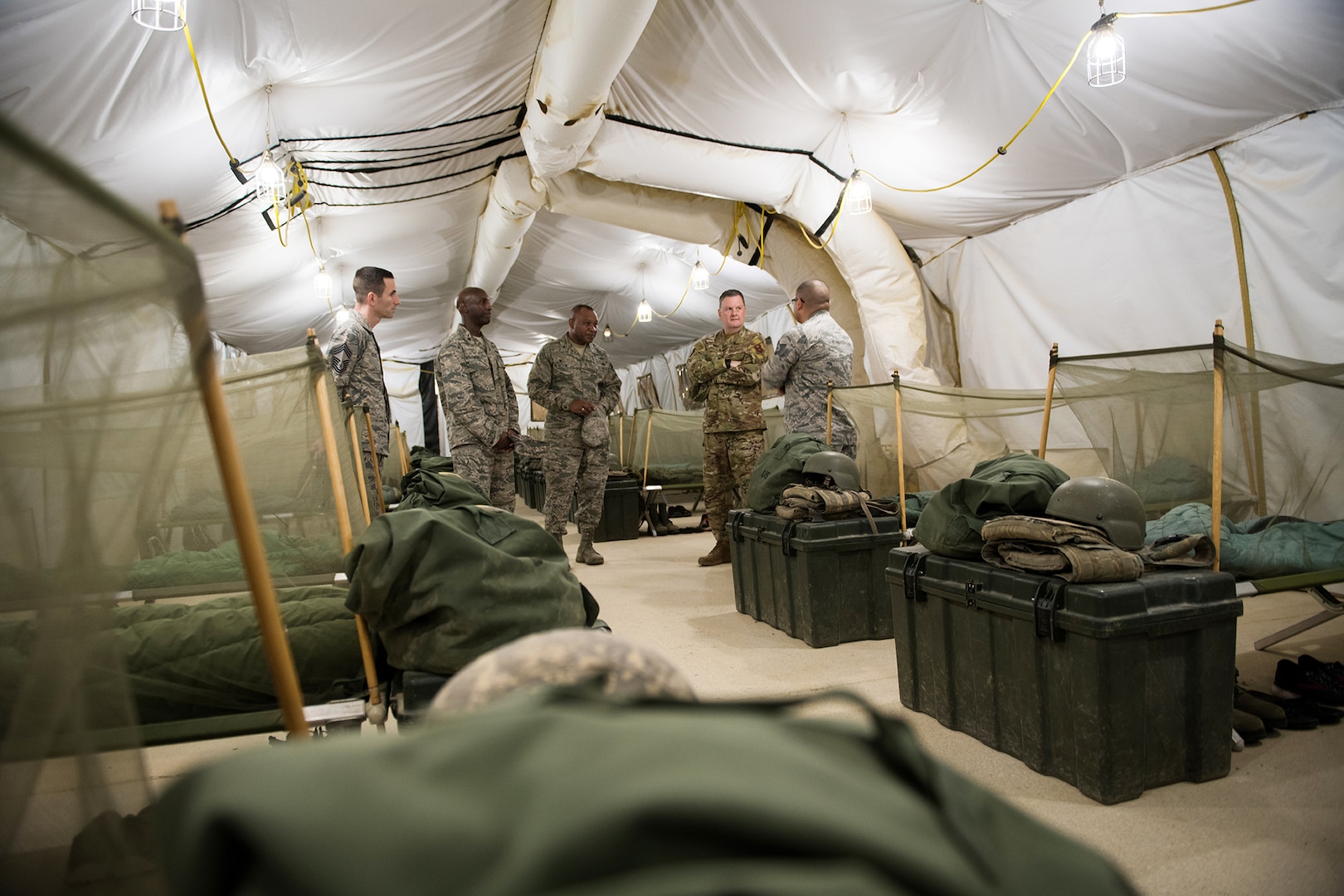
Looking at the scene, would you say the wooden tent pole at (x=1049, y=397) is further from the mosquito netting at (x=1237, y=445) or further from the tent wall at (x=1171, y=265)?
the tent wall at (x=1171, y=265)

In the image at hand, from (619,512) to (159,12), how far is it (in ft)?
14.9

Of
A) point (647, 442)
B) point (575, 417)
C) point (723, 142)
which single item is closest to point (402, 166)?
point (575, 417)

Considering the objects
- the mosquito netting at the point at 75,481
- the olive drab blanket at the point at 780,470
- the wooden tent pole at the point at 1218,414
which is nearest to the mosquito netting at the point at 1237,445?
the wooden tent pole at the point at 1218,414

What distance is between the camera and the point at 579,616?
5.49 feet

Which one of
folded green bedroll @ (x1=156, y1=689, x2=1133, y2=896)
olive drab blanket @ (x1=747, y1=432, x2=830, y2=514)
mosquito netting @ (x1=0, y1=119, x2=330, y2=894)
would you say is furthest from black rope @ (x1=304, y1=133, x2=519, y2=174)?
folded green bedroll @ (x1=156, y1=689, x2=1133, y2=896)

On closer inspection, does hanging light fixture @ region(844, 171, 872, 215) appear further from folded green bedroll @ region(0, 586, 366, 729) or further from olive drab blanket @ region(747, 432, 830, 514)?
folded green bedroll @ region(0, 586, 366, 729)

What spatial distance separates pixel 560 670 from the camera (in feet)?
2.52

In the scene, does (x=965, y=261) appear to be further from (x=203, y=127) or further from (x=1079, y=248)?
(x=203, y=127)

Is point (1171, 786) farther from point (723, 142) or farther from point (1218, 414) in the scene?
point (723, 142)

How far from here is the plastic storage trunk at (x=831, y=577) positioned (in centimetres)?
298

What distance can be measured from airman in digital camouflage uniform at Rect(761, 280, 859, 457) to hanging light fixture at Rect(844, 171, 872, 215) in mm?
748

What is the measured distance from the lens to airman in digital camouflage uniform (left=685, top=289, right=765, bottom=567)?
4.68 metres

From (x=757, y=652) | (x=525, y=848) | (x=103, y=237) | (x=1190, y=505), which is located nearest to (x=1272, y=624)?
(x=1190, y=505)

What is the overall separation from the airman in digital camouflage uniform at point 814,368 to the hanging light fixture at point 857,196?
748 millimetres
